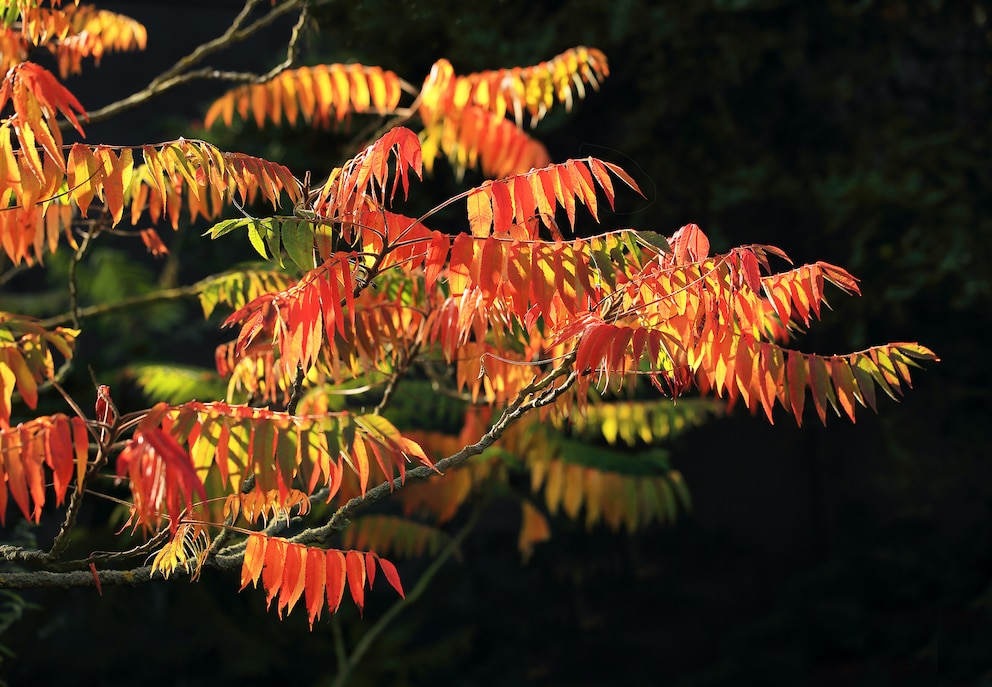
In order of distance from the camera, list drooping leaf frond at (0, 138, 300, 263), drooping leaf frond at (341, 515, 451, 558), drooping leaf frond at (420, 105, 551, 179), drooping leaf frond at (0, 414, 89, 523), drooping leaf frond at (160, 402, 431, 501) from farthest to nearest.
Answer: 1. drooping leaf frond at (341, 515, 451, 558)
2. drooping leaf frond at (420, 105, 551, 179)
3. drooping leaf frond at (0, 138, 300, 263)
4. drooping leaf frond at (160, 402, 431, 501)
5. drooping leaf frond at (0, 414, 89, 523)

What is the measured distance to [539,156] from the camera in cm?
402

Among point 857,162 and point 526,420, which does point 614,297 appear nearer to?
point 526,420

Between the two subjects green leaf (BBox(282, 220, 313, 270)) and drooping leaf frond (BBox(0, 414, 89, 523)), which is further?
green leaf (BBox(282, 220, 313, 270))

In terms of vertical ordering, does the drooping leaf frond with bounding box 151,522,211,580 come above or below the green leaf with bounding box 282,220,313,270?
below

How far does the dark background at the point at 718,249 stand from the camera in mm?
5512

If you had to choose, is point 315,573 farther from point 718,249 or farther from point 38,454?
point 718,249

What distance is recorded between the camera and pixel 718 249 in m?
5.94

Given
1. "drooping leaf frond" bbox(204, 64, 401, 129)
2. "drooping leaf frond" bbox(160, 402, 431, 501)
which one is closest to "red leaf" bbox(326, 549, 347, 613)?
"drooping leaf frond" bbox(160, 402, 431, 501)

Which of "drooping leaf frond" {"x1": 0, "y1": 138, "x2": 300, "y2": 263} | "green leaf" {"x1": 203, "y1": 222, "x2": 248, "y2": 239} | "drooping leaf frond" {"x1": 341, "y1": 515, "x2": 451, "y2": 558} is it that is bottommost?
"drooping leaf frond" {"x1": 341, "y1": 515, "x2": 451, "y2": 558}

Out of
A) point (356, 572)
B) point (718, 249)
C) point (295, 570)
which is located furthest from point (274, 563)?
point (718, 249)

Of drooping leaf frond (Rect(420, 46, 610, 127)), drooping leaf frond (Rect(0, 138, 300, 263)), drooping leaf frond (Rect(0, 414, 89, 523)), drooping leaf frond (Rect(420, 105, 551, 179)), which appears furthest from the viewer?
drooping leaf frond (Rect(420, 105, 551, 179))

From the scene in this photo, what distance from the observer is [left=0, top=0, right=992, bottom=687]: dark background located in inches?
217

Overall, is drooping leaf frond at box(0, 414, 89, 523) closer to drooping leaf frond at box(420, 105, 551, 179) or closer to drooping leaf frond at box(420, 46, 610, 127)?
drooping leaf frond at box(420, 46, 610, 127)

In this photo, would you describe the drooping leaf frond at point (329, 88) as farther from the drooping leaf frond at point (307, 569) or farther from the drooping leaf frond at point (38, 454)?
the drooping leaf frond at point (38, 454)
